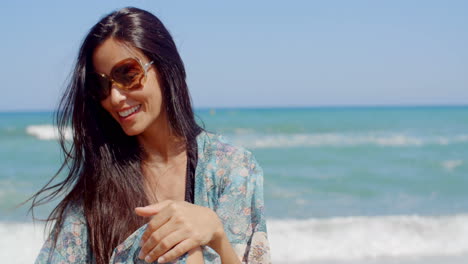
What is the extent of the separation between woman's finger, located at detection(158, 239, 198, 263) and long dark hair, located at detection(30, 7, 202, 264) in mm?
387

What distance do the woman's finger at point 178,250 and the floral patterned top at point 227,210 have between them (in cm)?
28

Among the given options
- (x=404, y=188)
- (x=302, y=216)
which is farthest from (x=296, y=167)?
(x=302, y=216)

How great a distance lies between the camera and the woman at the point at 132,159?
2.19m

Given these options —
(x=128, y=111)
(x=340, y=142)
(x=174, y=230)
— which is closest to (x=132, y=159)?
(x=128, y=111)

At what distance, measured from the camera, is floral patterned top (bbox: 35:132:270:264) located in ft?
7.16

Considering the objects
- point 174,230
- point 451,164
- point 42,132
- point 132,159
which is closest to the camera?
point 174,230

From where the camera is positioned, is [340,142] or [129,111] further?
[340,142]

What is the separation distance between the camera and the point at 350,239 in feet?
18.9

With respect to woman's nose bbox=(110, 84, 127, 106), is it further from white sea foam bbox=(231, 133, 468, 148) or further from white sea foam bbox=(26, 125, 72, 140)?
white sea foam bbox=(26, 125, 72, 140)

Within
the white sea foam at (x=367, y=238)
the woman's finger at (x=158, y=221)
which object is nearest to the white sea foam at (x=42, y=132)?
the white sea foam at (x=367, y=238)

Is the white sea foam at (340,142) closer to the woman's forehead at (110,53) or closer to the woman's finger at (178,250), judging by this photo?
the woman's forehead at (110,53)

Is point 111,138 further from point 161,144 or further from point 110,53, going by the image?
point 110,53

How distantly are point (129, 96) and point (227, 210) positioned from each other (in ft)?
1.97

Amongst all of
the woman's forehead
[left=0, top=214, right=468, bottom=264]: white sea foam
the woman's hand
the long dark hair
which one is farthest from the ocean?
the woman's hand
